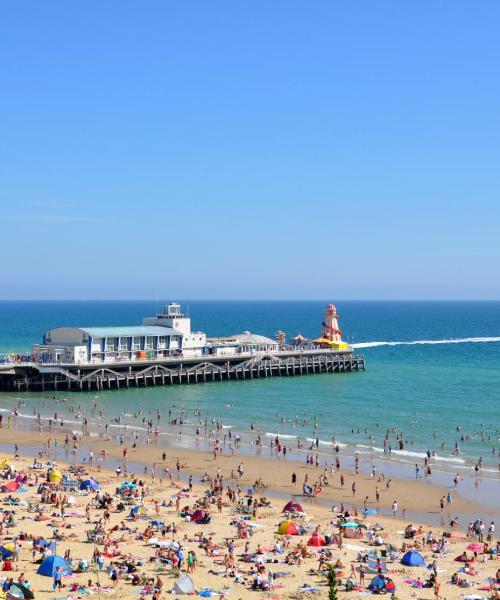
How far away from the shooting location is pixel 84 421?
61.8 meters

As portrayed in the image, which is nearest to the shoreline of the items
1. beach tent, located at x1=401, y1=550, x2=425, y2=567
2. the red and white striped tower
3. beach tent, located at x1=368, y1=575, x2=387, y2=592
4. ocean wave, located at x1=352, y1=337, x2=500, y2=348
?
beach tent, located at x1=401, y1=550, x2=425, y2=567

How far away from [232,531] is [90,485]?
32.2 ft

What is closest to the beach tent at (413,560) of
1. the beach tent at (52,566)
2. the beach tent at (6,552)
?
the beach tent at (52,566)

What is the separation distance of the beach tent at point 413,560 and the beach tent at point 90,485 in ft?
55.9

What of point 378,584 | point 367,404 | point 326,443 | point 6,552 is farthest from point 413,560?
point 367,404

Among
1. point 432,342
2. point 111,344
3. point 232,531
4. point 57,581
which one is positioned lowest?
point 232,531

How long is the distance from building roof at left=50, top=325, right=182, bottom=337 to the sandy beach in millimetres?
32806

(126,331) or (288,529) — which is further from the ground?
(126,331)

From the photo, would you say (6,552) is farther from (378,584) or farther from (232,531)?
(378,584)

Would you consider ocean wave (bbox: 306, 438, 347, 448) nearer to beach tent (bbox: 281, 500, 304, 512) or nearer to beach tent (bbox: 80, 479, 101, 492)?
beach tent (bbox: 281, 500, 304, 512)

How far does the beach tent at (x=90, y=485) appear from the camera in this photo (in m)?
42.8

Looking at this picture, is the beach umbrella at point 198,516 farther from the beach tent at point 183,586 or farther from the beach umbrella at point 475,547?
the beach umbrella at point 475,547

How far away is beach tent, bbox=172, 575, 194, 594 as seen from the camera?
1110 inches

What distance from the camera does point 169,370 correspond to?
3391 inches
